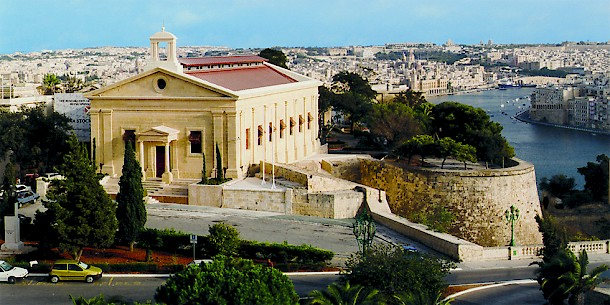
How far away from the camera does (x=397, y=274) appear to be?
61.9ft

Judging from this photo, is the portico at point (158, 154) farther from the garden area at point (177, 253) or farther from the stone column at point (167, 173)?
the garden area at point (177, 253)

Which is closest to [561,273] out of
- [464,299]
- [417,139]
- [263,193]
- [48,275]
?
[464,299]

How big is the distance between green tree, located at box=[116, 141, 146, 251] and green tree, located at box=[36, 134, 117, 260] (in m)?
0.75

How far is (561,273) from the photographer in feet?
64.1

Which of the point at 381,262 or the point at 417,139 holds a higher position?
the point at 417,139

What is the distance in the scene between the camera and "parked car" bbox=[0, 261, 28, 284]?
73.4ft

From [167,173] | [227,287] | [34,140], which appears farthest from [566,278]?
[34,140]

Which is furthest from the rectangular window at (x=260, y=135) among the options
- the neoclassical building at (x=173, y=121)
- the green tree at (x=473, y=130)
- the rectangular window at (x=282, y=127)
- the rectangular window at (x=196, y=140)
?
the green tree at (x=473, y=130)

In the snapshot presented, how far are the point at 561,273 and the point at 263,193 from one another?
562 inches

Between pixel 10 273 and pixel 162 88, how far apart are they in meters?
13.2

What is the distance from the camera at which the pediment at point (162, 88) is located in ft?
112

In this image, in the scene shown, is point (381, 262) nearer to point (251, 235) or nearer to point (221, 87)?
point (251, 235)

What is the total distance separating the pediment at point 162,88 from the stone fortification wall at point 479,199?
314 inches

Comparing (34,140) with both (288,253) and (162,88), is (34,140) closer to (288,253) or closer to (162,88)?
(162,88)
